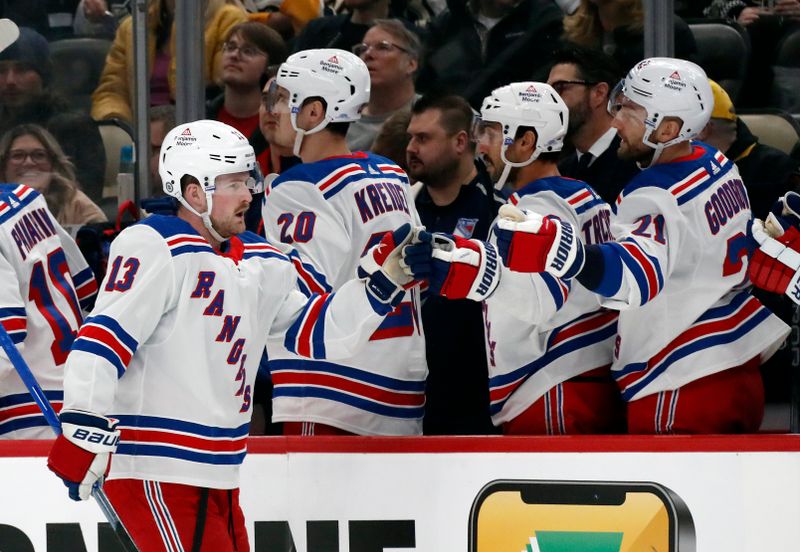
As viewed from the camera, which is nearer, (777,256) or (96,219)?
(777,256)

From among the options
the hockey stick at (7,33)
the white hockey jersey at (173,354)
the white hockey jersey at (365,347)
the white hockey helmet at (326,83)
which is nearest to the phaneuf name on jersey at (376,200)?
the white hockey jersey at (365,347)

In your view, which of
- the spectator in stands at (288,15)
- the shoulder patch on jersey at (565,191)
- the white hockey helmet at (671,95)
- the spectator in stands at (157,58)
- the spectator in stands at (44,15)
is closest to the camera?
the white hockey helmet at (671,95)

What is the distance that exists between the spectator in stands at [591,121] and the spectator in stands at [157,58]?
99 centimetres

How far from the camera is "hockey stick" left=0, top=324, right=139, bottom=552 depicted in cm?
303

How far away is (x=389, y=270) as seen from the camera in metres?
3.17

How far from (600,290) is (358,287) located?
520 millimetres

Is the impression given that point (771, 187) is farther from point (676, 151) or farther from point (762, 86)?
point (676, 151)

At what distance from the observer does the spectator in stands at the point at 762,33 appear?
422cm

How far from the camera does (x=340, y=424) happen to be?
11.8 ft

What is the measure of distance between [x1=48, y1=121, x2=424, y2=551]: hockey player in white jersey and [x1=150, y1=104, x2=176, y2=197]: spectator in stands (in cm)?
114

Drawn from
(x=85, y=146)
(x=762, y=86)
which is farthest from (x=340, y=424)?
(x=762, y=86)

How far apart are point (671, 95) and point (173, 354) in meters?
1.31

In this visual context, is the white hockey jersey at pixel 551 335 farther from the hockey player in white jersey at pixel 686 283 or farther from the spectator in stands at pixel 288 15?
the spectator in stands at pixel 288 15

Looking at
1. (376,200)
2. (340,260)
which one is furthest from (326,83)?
(340,260)
